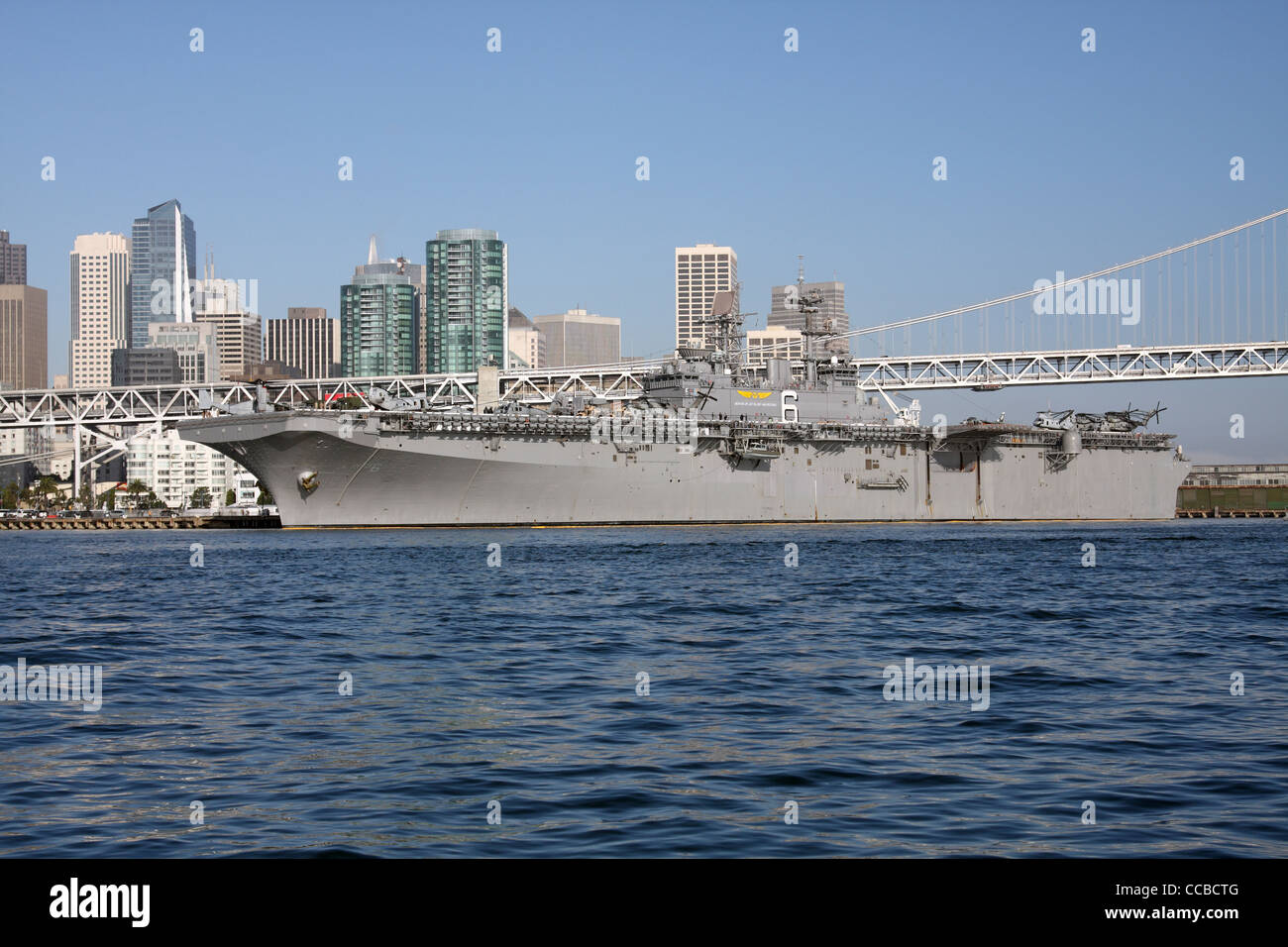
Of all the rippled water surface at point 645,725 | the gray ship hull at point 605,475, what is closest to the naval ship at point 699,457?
the gray ship hull at point 605,475

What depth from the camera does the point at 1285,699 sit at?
12.3 metres

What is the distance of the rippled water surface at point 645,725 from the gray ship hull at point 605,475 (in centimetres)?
2348

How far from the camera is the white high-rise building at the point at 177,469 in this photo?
486 ft

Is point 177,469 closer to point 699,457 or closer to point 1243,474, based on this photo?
point 699,457

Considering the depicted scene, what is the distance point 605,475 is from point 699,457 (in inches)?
211

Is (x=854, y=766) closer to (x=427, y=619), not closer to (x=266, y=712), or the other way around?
(x=266, y=712)

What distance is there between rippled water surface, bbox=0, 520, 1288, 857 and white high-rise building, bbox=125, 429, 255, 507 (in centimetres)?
12877

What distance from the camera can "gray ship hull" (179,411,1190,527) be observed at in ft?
161

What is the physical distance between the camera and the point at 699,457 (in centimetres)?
5616

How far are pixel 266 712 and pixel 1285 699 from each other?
10155 mm

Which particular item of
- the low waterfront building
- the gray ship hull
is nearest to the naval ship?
the gray ship hull

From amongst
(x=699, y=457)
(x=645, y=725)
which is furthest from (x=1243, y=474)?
(x=645, y=725)

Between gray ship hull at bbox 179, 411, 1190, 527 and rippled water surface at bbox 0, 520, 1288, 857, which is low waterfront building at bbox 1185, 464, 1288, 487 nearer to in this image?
gray ship hull at bbox 179, 411, 1190, 527

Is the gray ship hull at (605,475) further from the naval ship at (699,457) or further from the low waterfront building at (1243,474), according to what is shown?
the low waterfront building at (1243,474)
